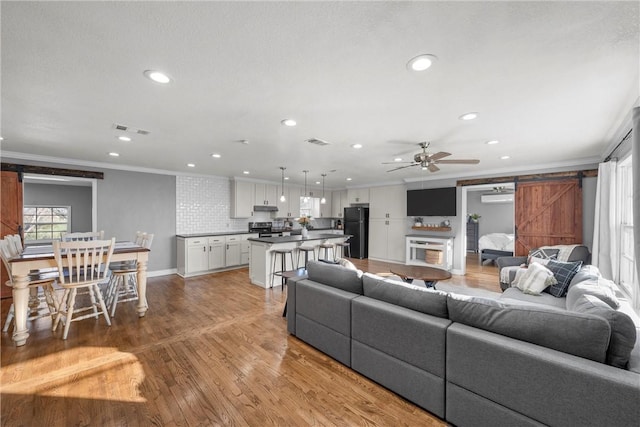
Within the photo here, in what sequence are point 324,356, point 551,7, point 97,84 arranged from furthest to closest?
point 324,356 < point 97,84 < point 551,7

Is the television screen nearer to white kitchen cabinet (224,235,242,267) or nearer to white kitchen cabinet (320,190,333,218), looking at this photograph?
white kitchen cabinet (320,190,333,218)

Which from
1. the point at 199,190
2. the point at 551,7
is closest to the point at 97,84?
the point at 551,7

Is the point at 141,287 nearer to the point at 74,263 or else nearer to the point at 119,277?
the point at 119,277

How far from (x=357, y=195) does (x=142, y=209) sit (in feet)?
19.5

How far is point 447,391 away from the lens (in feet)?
5.60

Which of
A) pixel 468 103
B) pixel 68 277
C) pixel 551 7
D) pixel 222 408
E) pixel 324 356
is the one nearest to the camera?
pixel 551 7

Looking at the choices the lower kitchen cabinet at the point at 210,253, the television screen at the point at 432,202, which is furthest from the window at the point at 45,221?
the television screen at the point at 432,202

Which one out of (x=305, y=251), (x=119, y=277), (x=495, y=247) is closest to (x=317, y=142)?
(x=305, y=251)

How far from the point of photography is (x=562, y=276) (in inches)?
125

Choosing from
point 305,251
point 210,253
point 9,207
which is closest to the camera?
point 9,207

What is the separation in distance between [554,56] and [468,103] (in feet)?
2.36

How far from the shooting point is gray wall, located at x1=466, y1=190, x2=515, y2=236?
29.5 feet

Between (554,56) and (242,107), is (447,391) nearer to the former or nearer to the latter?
(554,56)

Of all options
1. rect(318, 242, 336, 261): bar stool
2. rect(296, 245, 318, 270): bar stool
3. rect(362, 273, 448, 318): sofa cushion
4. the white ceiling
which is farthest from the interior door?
rect(362, 273, 448, 318): sofa cushion
